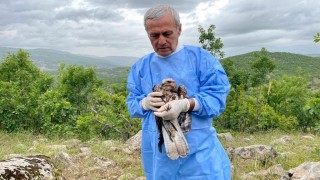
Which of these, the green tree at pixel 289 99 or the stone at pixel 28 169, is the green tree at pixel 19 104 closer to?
the stone at pixel 28 169

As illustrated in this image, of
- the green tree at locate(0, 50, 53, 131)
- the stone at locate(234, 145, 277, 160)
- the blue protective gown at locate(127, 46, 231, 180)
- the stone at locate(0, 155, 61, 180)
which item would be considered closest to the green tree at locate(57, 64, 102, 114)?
the green tree at locate(0, 50, 53, 131)

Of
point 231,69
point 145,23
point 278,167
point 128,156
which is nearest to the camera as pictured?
point 145,23

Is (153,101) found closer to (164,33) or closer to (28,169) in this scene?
(164,33)

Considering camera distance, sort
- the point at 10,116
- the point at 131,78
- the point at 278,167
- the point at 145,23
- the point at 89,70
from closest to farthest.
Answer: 1. the point at 145,23
2. the point at 131,78
3. the point at 278,167
4. the point at 10,116
5. the point at 89,70

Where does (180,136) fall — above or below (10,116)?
above

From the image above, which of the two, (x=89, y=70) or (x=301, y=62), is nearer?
(x=89, y=70)

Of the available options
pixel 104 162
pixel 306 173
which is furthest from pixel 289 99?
pixel 306 173

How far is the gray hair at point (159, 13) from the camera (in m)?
1.95

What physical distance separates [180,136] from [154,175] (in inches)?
13.4

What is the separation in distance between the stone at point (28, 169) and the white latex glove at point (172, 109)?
2677 mm

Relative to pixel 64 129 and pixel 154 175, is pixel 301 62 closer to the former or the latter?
pixel 64 129

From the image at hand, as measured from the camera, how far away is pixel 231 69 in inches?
535

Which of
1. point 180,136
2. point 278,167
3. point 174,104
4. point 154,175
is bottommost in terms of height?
point 278,167

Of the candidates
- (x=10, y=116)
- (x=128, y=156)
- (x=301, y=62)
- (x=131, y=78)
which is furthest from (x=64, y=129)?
(x=301, y=62)
